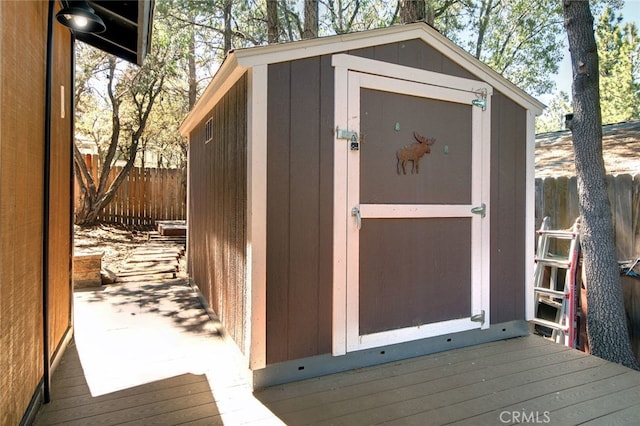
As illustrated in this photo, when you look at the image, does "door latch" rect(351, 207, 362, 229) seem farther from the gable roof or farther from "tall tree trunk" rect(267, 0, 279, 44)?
"tall tree trunk" rect(267, 0, 279, 44)

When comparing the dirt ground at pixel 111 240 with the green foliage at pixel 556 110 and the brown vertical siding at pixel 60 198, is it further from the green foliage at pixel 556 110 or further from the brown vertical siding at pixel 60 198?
the green foliage at pixel 556 110

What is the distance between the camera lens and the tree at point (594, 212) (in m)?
3.42

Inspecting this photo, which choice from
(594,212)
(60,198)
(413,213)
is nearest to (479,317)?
(413,213)

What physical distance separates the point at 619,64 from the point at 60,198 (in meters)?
14.5

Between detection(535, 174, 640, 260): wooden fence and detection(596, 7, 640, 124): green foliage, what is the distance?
8.40 m

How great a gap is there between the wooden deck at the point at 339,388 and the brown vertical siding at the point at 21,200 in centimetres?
41

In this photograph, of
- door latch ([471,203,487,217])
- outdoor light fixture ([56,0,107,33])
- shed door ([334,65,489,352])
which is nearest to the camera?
outdoor light fixture ([56,0,107,33])

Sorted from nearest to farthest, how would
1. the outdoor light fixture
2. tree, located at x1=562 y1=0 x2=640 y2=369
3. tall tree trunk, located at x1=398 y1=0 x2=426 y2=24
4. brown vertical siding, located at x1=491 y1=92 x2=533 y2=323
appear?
1. the outdoor light fixture
2. brown vertical siding, located at x1=491 y1=92 x2=533 y2=323
3. tree, located at x1=562 y1=0 x2=640 y2=369
4. tall tree trunk, located at x1=398 y1=0 x2=426 y2=24

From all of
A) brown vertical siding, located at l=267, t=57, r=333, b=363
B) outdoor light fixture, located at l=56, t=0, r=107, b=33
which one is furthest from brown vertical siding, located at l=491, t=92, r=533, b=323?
outdoor light fixture, located at l=56, t=0, r=107, b=33

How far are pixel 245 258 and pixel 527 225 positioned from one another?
2366 millimetres

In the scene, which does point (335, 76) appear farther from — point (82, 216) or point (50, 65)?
point (82, 216)

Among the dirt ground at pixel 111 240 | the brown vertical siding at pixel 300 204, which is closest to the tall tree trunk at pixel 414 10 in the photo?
the brown vertical siding at pixel 300 204

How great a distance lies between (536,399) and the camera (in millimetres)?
2203

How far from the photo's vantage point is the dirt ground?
21.7 ft
